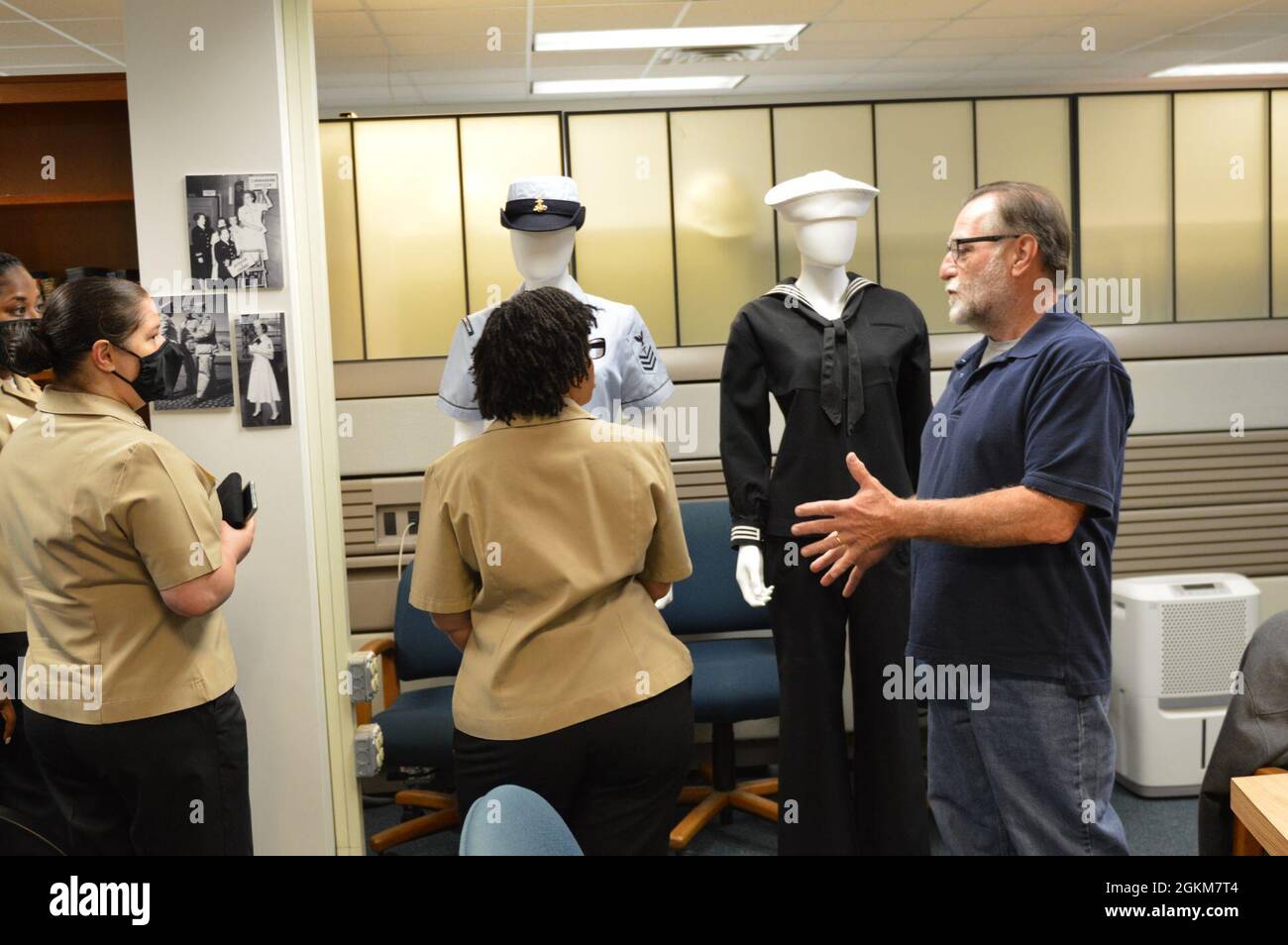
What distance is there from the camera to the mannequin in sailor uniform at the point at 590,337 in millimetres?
2852

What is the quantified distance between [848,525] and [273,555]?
1.51m

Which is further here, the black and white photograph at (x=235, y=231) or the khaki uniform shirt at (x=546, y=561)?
the black and white photograph at (x=235, y=231)

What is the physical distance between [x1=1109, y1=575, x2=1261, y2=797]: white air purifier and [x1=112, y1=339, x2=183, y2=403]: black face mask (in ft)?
10.6

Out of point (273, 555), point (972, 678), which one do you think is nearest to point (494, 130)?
point (273, 555)

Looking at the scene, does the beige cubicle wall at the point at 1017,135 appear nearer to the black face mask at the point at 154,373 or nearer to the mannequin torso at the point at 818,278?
the mannequin torso at the point at 818,278

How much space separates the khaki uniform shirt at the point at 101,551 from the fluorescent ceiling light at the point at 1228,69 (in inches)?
225

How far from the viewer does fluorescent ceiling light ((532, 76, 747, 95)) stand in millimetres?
5551

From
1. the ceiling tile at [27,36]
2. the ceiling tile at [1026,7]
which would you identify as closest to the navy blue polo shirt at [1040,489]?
the ceiling tile at [1026,7]

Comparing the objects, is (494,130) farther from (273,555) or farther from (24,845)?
(24,845)

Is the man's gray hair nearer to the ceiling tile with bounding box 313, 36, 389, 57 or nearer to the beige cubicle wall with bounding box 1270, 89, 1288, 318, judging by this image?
the beige cubicle wall with bounding box 1270, 89, 1288, 318

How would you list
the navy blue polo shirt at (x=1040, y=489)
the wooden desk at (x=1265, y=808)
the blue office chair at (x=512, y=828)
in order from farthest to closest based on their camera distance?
the navy blue polo shirt at (x=1040, y=489), the wooden desk at (x=1265, y=808), the blue office chair at (x=512, y=828)

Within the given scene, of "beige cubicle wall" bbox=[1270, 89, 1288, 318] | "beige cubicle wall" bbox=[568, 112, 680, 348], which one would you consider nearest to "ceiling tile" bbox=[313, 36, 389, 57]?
"beige cubicle wall" bbox=[568, 112, 680, 348]

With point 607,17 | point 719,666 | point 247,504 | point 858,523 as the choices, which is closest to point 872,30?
point 607,17

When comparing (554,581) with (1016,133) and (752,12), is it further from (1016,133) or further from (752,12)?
(1016,133)
